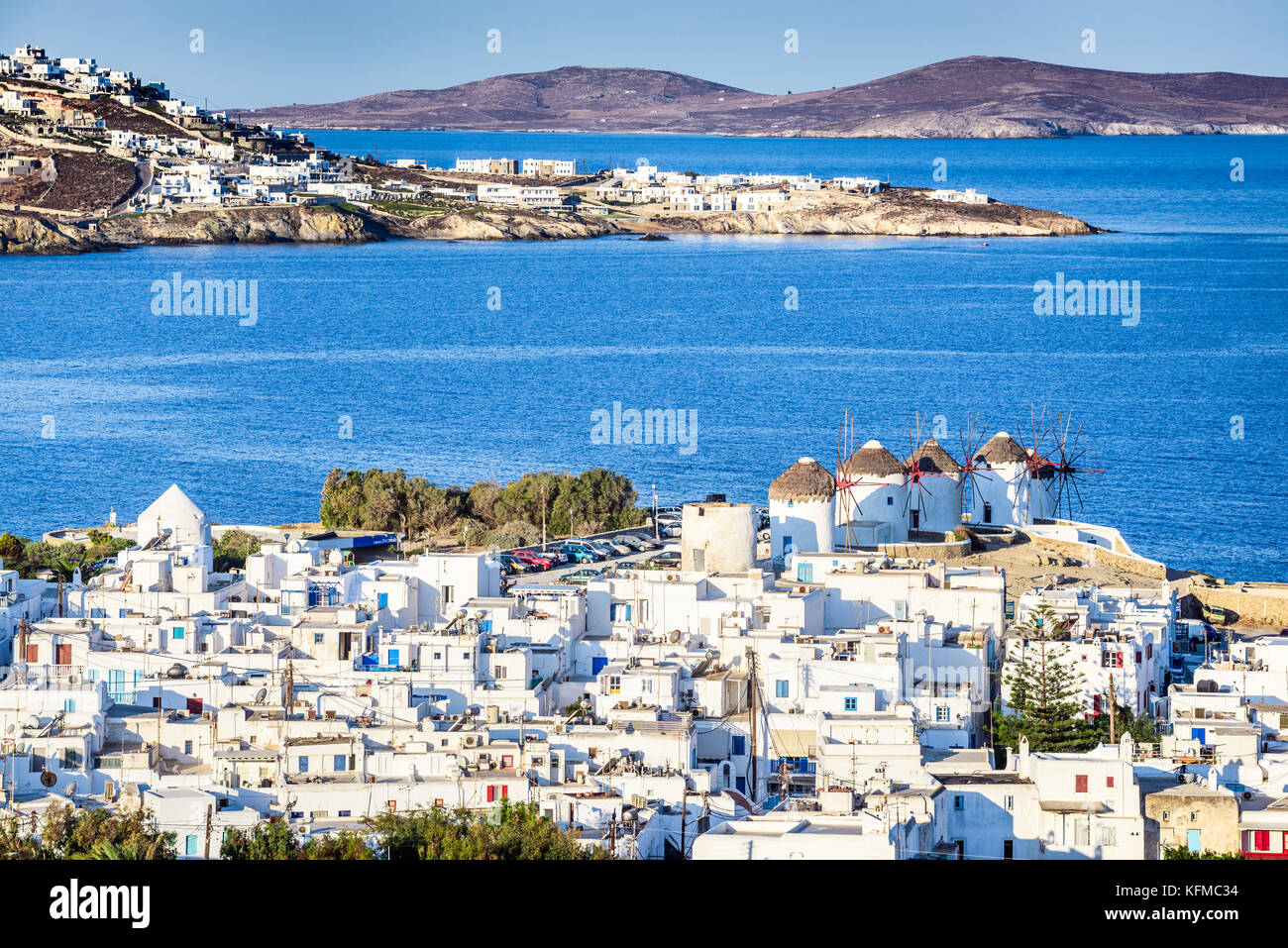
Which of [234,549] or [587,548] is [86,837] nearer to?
[234,549]

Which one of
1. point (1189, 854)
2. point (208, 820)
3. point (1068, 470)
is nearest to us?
point (208, 820)

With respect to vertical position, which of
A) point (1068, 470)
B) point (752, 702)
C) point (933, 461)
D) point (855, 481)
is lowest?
point (752, 702)

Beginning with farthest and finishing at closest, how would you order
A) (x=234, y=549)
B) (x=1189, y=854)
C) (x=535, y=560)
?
(x=234, y=549), (x=535, y=560), (x=1189, y=854)

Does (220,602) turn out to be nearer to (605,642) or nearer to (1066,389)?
(605,642)

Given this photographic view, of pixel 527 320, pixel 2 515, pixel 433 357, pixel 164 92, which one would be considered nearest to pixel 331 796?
pixel 2 515

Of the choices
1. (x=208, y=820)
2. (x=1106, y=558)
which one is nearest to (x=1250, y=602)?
(x=1106, y=558)

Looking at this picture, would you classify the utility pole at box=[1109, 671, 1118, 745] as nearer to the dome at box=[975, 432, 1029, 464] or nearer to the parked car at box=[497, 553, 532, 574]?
the parked car at box=[497, 553, 532, 574]

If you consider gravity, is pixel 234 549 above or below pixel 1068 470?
below
